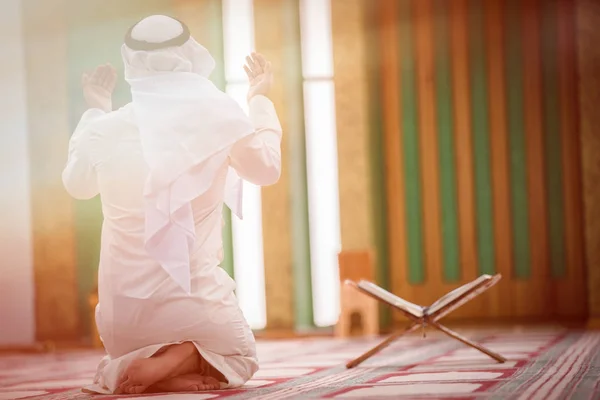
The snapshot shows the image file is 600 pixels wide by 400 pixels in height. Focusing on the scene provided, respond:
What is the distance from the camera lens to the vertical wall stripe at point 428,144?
8.07 m

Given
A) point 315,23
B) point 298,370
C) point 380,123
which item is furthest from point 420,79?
point 298,370

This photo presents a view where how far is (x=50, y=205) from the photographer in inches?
325

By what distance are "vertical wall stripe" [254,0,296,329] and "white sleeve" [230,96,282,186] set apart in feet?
15.6

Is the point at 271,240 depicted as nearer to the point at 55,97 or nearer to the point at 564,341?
the point at 55,97

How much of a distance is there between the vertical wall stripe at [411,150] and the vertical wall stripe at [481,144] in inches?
18.5

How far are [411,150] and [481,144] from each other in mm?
569

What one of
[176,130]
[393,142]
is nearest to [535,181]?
[393,142]

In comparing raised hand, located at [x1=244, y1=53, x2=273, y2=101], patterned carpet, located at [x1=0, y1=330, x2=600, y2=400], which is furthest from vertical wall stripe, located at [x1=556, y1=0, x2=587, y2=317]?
raised hand, located at [x1=244, y1=53, x2=273, y2=101]

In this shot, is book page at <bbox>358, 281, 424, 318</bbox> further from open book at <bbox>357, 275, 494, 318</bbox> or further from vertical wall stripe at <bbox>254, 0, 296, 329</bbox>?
vertical wall stripe at <bbox>254, 0, 296, 329</bbox>

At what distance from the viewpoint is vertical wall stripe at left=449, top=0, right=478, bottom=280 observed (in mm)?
8016

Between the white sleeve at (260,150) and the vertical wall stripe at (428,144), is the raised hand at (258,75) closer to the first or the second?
the white sleeve at (260,150)

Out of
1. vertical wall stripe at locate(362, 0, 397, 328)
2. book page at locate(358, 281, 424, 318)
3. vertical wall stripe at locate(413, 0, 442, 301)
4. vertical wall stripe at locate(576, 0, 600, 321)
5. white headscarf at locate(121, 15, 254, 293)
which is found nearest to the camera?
white headscarf at locate(121, 15, 254, 293)

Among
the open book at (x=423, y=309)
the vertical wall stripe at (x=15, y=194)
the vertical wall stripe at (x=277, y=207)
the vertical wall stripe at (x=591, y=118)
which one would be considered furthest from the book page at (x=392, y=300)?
the vertical wall stripe at (x=15, y=194)

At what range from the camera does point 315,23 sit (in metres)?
8.22
